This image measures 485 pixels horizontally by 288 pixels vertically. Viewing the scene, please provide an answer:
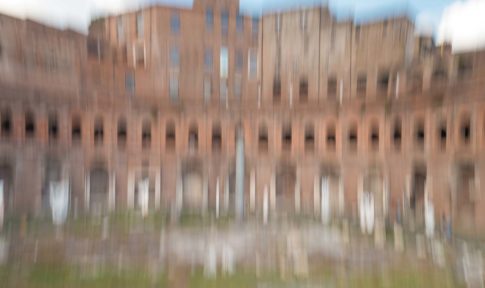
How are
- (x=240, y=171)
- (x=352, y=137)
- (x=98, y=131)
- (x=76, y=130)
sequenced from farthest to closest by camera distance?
1. (x=240, y=171)
2. (x=98, y=131)
3. (x=352, y=137)
4. (x=76, y=130)

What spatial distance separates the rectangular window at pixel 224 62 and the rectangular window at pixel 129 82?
240 inches

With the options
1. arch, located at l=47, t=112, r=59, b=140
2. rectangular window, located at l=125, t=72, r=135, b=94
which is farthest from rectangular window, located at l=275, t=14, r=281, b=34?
arch, located at l=47, t=112, r=59, b=140

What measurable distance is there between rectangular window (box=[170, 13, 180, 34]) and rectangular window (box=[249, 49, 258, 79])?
5.35m

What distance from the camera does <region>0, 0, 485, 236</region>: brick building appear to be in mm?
18416

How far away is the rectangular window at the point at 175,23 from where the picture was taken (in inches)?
1005

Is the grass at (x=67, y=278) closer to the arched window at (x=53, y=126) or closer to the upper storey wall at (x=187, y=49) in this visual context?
the arched window at (x=53, y=126)

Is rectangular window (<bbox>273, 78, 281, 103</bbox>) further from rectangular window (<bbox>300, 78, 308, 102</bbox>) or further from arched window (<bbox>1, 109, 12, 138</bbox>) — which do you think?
arched window (<bbox>1, 109, 12, 138</bbox>)

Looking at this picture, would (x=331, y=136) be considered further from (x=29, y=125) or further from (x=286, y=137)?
(x=29, y=125)

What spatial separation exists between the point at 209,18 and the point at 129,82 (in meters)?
7.21

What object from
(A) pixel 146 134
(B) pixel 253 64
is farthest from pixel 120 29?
(B) pixel 253 64

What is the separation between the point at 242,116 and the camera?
77.7 ft

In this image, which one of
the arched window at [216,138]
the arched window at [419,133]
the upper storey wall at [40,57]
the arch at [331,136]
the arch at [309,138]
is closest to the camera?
the arched window at [419,133]

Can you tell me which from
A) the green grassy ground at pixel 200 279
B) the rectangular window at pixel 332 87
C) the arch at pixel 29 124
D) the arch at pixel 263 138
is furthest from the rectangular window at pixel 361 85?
the arch at pixel 29 124

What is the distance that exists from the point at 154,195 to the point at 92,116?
5.87m
